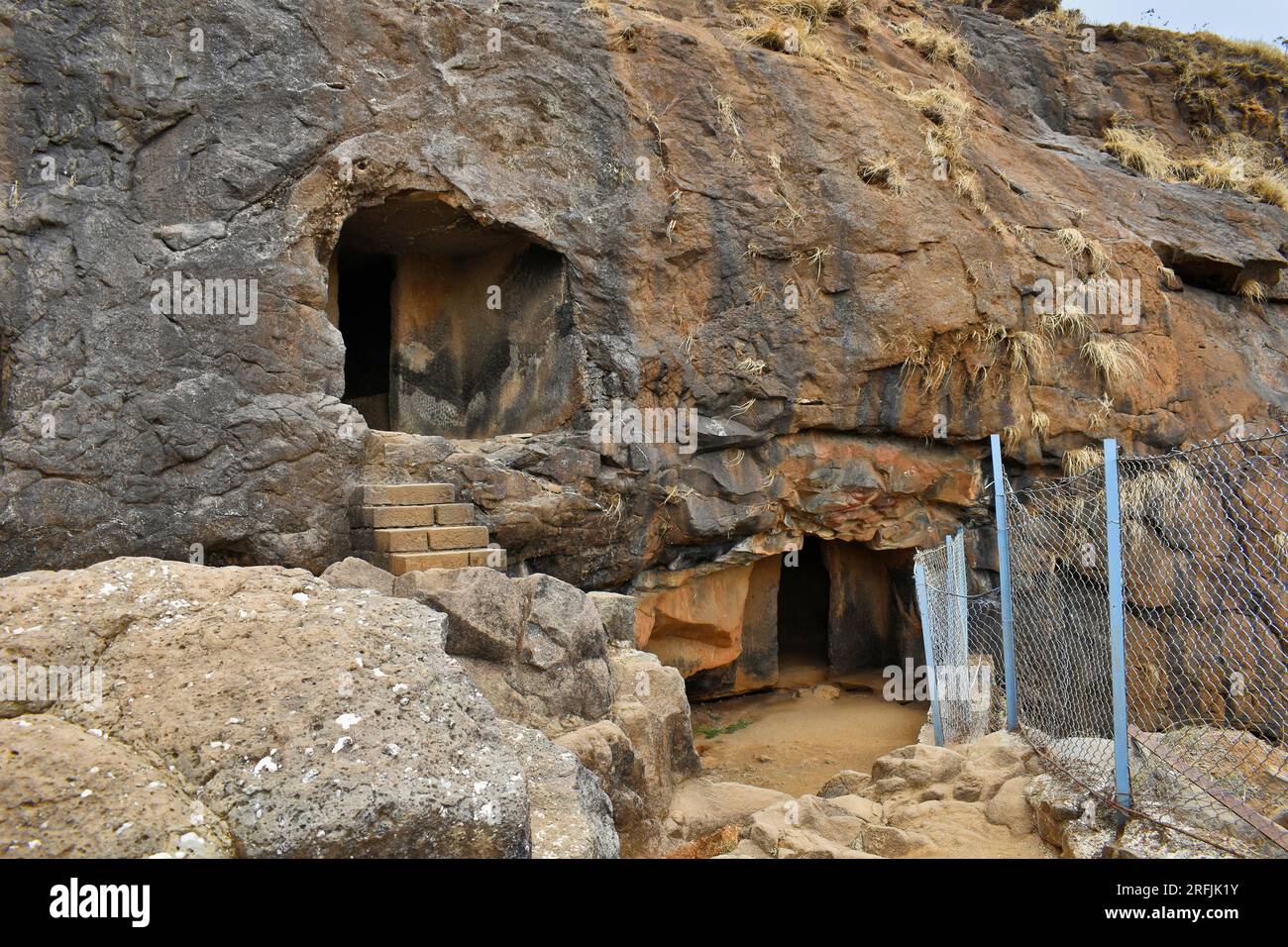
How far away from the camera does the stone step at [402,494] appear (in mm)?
6574

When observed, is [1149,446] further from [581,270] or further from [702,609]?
[581,270]

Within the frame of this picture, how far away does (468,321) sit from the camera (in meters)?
8.75

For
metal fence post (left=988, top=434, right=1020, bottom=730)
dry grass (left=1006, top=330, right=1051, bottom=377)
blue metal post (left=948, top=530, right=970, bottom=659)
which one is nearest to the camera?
metal fence post (left=988, top=434, right=1020, bottom=730)

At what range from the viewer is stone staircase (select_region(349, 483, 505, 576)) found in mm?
6152

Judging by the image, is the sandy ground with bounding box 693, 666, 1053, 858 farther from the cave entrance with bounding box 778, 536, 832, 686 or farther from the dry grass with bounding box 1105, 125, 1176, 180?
the dry grass with bounding box 1105, 125, 1176, 180

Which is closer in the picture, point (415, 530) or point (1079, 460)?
point (415, 530)

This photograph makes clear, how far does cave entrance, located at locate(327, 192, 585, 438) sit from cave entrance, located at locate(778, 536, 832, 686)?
485 cm

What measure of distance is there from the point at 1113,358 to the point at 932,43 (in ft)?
15.0

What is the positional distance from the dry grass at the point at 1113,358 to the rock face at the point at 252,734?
803 centimetres

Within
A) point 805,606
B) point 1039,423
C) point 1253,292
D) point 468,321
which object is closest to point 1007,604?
point 1039,423

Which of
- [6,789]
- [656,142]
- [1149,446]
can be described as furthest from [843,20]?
[6,789]

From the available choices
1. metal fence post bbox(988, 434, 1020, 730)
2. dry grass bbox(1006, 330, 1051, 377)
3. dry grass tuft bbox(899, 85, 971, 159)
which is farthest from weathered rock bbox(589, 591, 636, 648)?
dry grass tuft bbox(899, 85, 971, 159)

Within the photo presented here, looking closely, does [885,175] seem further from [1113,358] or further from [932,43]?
[932,43]

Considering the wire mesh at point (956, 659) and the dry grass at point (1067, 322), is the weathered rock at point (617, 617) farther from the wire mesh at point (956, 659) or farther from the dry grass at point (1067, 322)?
the dry grass at point (1067, 322)
